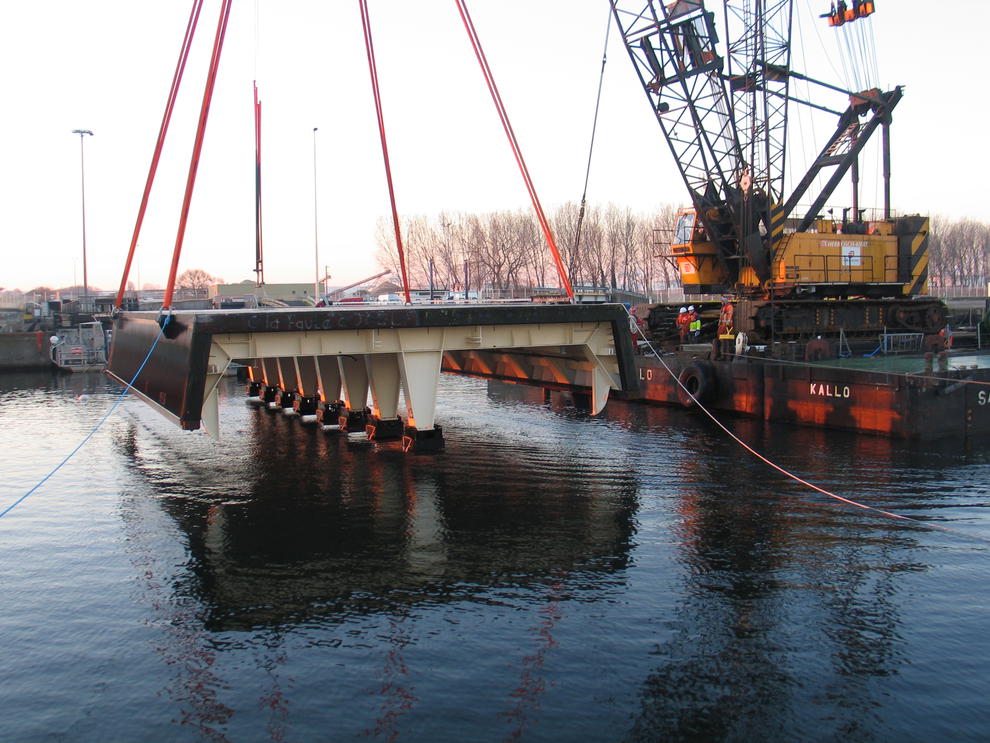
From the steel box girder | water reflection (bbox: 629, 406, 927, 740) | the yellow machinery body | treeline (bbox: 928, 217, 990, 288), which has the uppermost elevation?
treeline (bbox: 928, 217, 990, 288)

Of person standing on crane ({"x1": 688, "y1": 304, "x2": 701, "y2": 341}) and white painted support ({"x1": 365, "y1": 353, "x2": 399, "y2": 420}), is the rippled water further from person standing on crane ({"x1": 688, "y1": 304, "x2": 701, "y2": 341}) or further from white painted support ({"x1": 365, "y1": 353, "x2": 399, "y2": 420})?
person standing on crane ({"x1": 688, "y1": 304, "x2": 701, "y2": 341})

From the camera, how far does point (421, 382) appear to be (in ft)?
67.2

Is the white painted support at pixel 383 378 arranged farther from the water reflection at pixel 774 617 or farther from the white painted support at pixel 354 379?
the water reflection at pixel 774 617

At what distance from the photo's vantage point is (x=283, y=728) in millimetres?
8641

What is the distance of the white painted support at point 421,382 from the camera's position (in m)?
20.2

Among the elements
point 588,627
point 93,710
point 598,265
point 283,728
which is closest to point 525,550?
point 588,627

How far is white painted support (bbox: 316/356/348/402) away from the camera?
1065 inches

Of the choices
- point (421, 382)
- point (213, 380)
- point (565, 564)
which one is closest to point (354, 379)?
point (421, 382)

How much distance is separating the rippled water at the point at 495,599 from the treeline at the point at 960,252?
305 ft

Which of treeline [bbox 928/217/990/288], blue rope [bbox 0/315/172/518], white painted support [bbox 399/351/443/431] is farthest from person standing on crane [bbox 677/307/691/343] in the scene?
treeline [bbox 928/217/990/288]

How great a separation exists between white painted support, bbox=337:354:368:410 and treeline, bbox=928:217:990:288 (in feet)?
311

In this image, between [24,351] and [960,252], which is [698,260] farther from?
[960,252]

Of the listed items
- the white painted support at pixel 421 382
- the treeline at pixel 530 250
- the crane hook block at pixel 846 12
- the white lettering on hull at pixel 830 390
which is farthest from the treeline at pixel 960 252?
the white painted support at pixel 421 382

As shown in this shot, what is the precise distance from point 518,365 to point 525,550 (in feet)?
47.3
